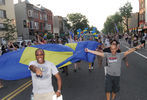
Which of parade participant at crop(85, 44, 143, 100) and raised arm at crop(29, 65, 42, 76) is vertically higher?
raised arm at crop(29, 65, 42, 76)

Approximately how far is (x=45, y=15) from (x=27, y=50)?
46.3 metres

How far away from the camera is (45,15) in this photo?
50.0 meters

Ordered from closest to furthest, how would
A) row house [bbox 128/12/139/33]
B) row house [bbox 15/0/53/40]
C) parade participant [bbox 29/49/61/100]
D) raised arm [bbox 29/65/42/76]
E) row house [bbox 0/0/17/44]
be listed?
raised arm [bbox 29/65/42/76] → parade participant [bbox 29/49/61/100] → row house [bbox 0/0/17/44] → row house [bbox 15/0/53/40] → row house [bbox 128/12/139/33]

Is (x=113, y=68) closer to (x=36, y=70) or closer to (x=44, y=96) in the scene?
(x=44, y=96)

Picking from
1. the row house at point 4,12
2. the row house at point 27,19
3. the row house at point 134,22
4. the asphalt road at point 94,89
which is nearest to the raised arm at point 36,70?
the asphalt road at point 94,89

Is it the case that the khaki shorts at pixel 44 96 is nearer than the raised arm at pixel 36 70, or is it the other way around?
the raised arm at pixel 36 70

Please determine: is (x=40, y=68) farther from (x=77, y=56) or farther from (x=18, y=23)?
(x=18, y=23)

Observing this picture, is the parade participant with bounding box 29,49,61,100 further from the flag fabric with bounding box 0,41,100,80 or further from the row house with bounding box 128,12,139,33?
the row house with bounding box 128,12,139,33

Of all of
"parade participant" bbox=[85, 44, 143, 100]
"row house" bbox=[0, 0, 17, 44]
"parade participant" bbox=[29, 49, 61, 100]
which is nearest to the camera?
"parade participant" bbox=[29, 49, 61, 100]

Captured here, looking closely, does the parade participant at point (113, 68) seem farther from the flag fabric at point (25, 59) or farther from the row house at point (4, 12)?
the row house at point (4, 12)

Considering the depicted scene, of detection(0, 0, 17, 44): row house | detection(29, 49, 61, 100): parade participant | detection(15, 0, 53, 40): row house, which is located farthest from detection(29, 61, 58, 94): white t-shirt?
detection(15, 0, 53, 40): row house

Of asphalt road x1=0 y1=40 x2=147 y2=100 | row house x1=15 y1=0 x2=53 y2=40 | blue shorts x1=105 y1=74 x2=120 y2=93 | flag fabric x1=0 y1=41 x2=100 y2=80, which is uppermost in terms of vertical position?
row house x1=15 y1=0 x2=53 y2=40

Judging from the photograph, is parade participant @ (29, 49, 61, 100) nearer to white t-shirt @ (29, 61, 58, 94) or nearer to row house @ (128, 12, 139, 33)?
white t-shirt @ (29, 61, 58, 94)

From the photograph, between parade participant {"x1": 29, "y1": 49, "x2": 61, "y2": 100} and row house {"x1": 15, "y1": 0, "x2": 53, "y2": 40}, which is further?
row house {"x1": 15, "y1": 0, "x2": 53, "y2": 40}
